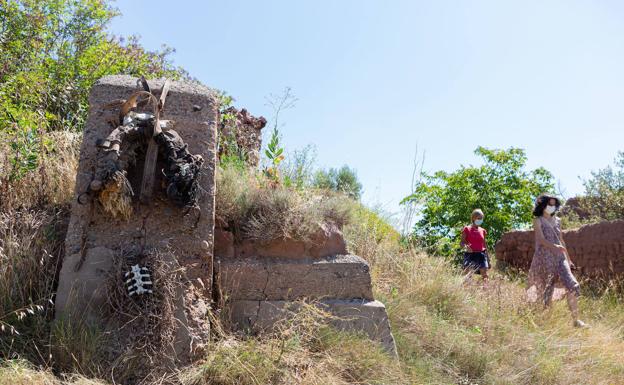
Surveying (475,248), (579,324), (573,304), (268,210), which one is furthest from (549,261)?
(268,210)

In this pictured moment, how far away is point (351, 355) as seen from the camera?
3.75m

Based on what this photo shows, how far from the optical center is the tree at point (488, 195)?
1365 centimetres

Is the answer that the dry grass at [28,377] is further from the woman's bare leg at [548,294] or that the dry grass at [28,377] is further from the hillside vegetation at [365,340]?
the woman's bare leg at [548,294]

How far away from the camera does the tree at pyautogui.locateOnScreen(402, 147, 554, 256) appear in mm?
13648

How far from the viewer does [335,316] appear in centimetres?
393

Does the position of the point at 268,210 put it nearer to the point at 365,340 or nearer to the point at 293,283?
the point at 293,283

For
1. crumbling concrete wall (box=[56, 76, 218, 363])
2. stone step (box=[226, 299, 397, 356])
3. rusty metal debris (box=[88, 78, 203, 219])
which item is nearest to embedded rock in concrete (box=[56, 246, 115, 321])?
crumbling concrete wall (box=[56, 76, 218, 363])

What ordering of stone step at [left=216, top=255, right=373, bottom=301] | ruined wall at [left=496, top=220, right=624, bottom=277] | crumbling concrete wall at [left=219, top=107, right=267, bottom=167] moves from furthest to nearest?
1. ruined wall at [left=496, top=220, right=624, bottom=277]
2. crumbling concrete wall at [left=219, top=107, right=267, bottom=167]
3. stone step at [left=216, top=255, right=373, bottom=301]

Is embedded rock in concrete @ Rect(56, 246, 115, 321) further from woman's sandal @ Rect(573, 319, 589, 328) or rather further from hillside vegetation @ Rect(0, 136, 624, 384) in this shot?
woman's sandal @ Rect(573, 319, 589, 328)

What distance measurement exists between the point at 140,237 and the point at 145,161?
58cm

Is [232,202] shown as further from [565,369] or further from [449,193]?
[449,193]

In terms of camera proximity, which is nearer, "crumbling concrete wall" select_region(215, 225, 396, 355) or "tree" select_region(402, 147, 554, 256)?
"crumbling concrete wall" select_region(215, 225, 396, 355)

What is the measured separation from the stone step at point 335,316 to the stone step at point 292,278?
8cm

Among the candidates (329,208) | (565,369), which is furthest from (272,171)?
(565,369)
